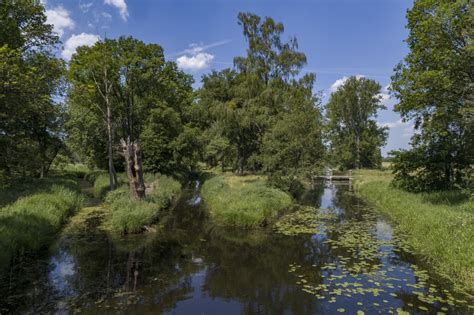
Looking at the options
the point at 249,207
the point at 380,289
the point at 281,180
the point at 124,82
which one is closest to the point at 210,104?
the point at 124,82

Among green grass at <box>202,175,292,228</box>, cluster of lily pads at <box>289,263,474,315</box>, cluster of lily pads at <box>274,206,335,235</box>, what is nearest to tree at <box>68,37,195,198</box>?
green grass at <box>202,175,292,228</box>

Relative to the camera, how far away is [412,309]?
26.6 ft

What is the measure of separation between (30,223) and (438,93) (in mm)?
21590

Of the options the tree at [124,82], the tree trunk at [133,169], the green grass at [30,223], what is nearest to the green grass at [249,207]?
the tree trunk at [133,169]

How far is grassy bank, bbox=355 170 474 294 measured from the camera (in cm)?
980

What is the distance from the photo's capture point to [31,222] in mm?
13828

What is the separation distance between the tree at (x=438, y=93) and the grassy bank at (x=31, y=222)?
18.6 meters

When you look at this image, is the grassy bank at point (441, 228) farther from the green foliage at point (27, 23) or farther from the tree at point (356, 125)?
the tree at point (356, 125)

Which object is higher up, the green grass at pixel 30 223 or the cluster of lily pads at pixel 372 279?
the green grass at pixel 30 223

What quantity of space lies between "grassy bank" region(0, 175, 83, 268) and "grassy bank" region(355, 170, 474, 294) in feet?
48.0

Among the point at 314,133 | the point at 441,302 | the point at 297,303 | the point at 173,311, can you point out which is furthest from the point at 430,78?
the point at 173,311

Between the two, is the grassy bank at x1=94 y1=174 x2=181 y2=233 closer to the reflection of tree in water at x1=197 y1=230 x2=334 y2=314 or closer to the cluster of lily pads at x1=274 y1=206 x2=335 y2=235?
the reflection of tree in water at x1=197 y1=230 x2=334 y2=314

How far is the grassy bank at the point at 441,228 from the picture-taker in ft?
32.1

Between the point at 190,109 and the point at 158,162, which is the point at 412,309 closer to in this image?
the point at 158,162
